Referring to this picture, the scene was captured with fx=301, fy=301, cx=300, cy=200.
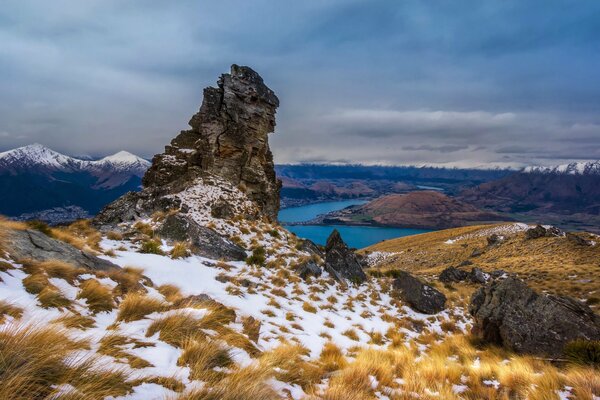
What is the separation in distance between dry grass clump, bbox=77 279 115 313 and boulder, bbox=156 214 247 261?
6.08 meters

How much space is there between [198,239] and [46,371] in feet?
31.5

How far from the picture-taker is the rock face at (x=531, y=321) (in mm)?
7637

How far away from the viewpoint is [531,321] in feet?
26.9

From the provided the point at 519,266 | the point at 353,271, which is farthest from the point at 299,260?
the point at 519,266

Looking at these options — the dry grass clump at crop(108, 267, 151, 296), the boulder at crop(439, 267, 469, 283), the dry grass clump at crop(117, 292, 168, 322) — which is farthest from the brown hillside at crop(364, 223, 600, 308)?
the dry grass clump at crop(117, 292, 168, 322)

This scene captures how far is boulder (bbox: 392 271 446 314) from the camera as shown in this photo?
1270 centimetres

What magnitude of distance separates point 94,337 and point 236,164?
21127 mm

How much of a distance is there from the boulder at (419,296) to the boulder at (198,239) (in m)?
7.29

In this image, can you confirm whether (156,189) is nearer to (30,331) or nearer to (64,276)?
(64,276)

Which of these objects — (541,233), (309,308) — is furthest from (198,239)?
(541,233)

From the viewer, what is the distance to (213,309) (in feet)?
19.4

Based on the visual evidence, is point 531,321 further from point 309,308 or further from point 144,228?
point 144,228

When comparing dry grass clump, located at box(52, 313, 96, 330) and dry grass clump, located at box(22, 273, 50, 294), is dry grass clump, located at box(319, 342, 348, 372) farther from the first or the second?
dry grass clump, located at box(22, 273, 50, 294)

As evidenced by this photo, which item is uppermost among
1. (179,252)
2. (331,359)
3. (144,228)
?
(144,228)
